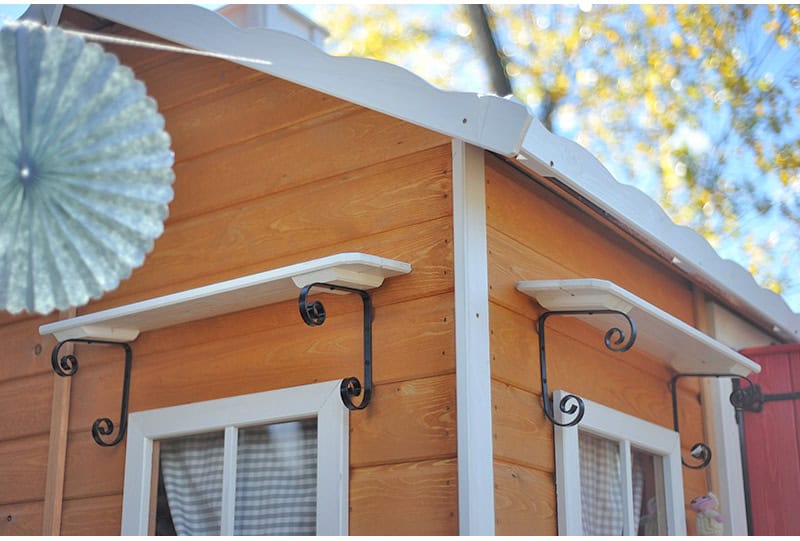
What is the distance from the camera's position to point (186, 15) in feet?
9.64

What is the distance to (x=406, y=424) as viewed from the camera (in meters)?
2.41

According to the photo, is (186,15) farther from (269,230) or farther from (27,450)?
(27,450)

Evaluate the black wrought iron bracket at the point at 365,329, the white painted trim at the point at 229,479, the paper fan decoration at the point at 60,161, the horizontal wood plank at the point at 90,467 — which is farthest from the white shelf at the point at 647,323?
the horizontal wood plank at the point at 90,467

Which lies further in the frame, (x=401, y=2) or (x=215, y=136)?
(x=401, y=2)

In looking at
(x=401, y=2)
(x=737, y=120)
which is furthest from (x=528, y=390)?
(x=401, y=2)

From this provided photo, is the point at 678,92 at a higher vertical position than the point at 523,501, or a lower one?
higher

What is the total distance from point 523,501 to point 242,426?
0.73m

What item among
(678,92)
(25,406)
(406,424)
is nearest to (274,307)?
(406,424)

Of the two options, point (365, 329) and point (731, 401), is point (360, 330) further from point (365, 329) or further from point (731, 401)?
point (731, 401)

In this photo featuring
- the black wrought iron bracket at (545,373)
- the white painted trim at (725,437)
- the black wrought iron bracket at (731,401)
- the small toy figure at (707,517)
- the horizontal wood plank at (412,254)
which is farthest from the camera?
the white painted trim at (725,437)

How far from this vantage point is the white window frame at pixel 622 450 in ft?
8.51

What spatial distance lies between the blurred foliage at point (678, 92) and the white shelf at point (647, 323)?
17.9 ft

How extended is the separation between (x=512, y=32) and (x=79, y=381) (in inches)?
255

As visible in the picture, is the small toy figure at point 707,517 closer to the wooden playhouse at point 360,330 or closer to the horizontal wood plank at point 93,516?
the wooden playhouse at point 360,330
